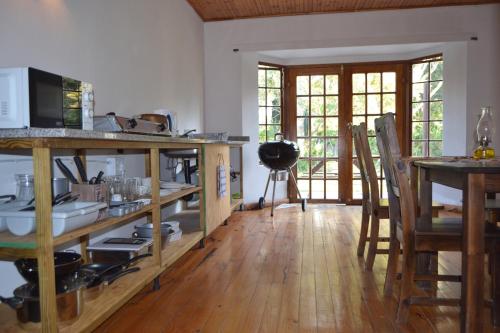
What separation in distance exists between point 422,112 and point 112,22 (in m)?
4.27

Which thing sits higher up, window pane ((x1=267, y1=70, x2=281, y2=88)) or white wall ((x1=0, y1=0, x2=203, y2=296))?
window pane ((x1=267, y1=70, x2=281, y2=88))

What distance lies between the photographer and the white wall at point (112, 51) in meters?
1.89

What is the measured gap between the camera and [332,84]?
562 cm

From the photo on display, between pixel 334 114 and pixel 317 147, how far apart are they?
1.74 ft

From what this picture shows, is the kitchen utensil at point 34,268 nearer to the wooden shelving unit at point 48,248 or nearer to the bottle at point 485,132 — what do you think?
the wooden shelving unit at point 48,248

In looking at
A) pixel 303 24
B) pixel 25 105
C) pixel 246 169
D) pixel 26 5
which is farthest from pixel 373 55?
pixel 25 105

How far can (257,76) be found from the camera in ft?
17.8

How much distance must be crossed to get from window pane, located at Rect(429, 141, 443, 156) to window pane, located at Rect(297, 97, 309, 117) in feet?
5.75

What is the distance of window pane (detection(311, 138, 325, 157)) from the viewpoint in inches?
224

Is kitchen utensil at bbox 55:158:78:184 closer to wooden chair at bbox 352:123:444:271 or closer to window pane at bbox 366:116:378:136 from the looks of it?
wooden chair at bbox 352:123:444:271

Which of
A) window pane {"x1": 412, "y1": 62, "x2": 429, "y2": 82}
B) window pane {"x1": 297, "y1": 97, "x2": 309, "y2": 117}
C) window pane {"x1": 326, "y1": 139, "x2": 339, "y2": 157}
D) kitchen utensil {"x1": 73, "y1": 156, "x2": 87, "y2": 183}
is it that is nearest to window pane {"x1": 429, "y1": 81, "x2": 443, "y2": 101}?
window pane {"x1": 412, "y1": 62, "x2": 429, "y2": 82}

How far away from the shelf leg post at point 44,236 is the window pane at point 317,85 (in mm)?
4738

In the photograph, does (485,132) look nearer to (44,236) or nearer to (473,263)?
(473,263)

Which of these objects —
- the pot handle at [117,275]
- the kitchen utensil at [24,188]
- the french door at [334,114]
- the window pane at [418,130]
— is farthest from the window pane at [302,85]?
the kitchen utensil at [24,188]
